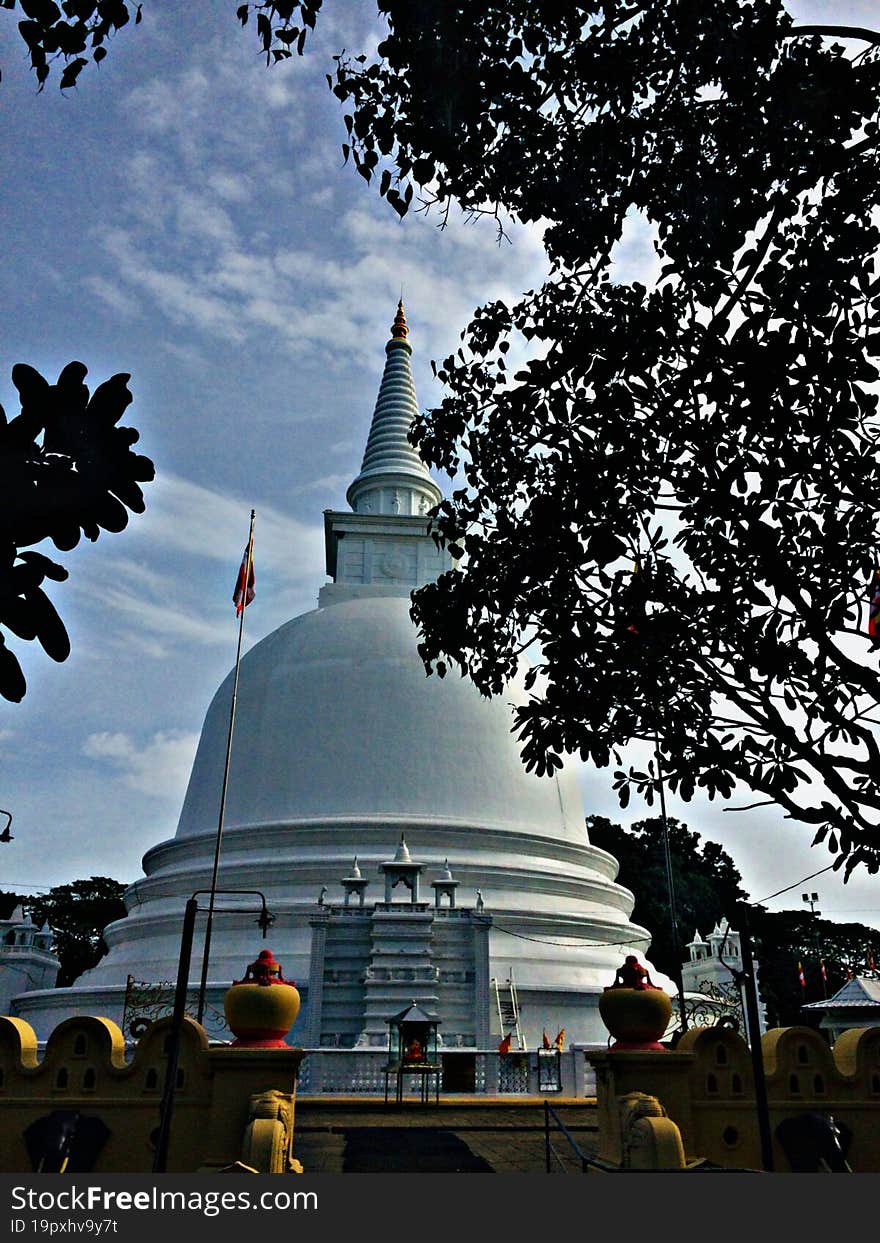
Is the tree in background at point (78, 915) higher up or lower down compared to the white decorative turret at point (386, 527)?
lower down

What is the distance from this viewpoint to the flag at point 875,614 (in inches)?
321

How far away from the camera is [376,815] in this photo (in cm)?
2469

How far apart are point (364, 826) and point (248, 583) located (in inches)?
276

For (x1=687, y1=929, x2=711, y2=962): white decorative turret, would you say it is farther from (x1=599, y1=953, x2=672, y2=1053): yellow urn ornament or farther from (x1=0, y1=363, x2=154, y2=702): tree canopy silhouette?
(x1=0, y1=363, x2=154, y2=702): tree canopy silhouette

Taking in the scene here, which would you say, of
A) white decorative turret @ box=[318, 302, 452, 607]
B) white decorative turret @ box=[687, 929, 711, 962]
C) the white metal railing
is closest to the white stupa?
the white metal railing

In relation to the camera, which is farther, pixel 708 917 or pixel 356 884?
pixel 708 917

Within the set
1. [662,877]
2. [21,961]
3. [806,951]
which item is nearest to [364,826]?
[21,961]

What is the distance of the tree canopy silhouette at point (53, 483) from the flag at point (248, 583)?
1903cm

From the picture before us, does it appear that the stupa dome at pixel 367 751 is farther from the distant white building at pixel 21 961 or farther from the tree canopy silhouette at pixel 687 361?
the tree canopy silhouette at pixel 687 361

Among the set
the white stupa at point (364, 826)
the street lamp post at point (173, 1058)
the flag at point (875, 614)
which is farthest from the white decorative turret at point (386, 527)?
the street lamp post at point (173, 1058)

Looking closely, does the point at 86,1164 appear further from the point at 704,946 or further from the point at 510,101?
the point at 704,946

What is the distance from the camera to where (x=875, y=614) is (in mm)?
8359

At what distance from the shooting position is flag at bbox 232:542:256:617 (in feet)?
72.0

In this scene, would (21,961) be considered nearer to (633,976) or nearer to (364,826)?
(364,826)
